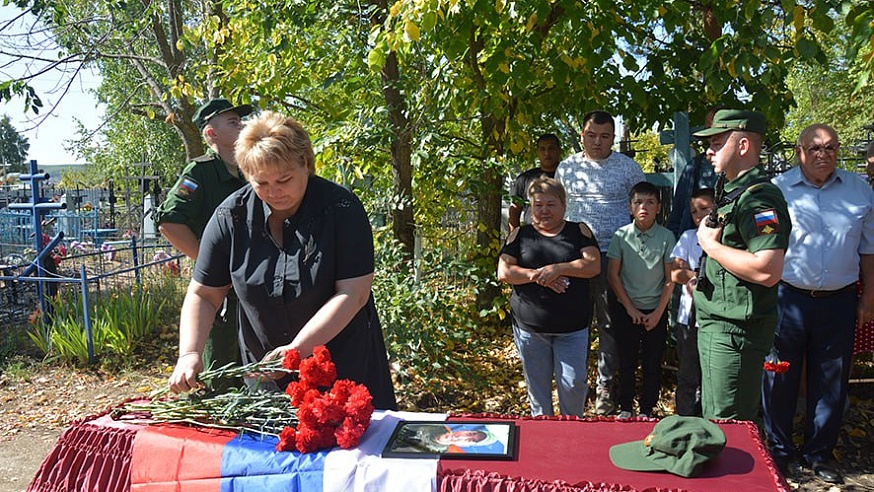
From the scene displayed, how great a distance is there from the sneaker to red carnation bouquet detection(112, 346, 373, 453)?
8.51 feet

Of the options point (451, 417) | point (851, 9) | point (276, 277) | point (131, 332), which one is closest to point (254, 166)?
point (276, 277)

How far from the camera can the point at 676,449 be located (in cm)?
180

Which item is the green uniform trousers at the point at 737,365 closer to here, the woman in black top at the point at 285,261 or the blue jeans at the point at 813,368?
the blue jeans at the point at 813,368

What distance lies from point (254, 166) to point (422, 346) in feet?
8.55

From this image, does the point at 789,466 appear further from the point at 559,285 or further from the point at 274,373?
the point at 274,373

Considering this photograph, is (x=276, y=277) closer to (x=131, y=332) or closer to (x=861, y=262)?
(x=861, y=262)

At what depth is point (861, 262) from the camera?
148 inches

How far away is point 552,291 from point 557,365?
416mm

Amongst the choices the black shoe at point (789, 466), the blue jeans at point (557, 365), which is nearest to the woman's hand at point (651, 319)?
the blue jeans at point (557, 365)

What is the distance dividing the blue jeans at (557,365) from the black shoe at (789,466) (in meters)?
1.04

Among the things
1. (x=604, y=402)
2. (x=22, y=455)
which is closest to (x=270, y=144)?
(x=604, y=402)

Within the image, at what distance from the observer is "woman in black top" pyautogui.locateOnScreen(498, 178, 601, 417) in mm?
3807

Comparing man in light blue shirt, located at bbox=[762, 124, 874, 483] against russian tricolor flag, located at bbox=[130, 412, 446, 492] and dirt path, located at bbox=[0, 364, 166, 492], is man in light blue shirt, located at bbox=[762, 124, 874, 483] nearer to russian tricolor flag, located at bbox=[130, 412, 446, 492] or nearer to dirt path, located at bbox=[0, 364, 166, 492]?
russian tricolor flag, located at bbox=[130, 412, 446, 492]

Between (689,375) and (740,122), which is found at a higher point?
(740,122)
